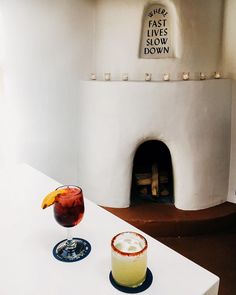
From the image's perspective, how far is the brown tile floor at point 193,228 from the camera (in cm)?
202

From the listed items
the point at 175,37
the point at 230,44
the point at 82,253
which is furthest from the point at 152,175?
the point at 82,253

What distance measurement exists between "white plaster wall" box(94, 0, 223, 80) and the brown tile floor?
45.0 inches

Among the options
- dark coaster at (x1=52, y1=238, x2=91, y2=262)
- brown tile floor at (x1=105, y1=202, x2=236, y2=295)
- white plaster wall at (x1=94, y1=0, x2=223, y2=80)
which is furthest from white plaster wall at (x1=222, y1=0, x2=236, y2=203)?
dark coaster at (x1=52, y1=238, x2=91, y2=262)

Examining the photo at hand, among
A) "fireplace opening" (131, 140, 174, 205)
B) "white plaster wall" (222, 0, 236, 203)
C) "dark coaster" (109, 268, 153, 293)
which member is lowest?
"fireplace opening" (131, 140, 174, 205)

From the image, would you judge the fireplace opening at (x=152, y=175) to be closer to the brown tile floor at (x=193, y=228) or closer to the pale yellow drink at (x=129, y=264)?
the brown tile floor at (x=193, y=228)

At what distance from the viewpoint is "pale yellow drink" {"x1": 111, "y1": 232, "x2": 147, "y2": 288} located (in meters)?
0.58

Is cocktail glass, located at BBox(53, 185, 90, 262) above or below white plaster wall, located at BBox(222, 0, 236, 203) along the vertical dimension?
below

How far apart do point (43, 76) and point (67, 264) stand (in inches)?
70.4

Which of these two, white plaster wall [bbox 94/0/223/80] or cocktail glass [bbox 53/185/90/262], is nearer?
cocktail glass [bbox 53/185/90/262]

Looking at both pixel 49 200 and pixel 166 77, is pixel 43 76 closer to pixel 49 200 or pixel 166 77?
pixel 166 77

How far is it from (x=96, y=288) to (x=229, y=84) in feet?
6.99

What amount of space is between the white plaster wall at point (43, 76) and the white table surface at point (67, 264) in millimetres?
1291

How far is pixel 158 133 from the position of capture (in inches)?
84.7

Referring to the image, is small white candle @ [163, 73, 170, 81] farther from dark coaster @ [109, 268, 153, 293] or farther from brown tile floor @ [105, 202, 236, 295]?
dark coaster @ [109, 268, 153, 293]
